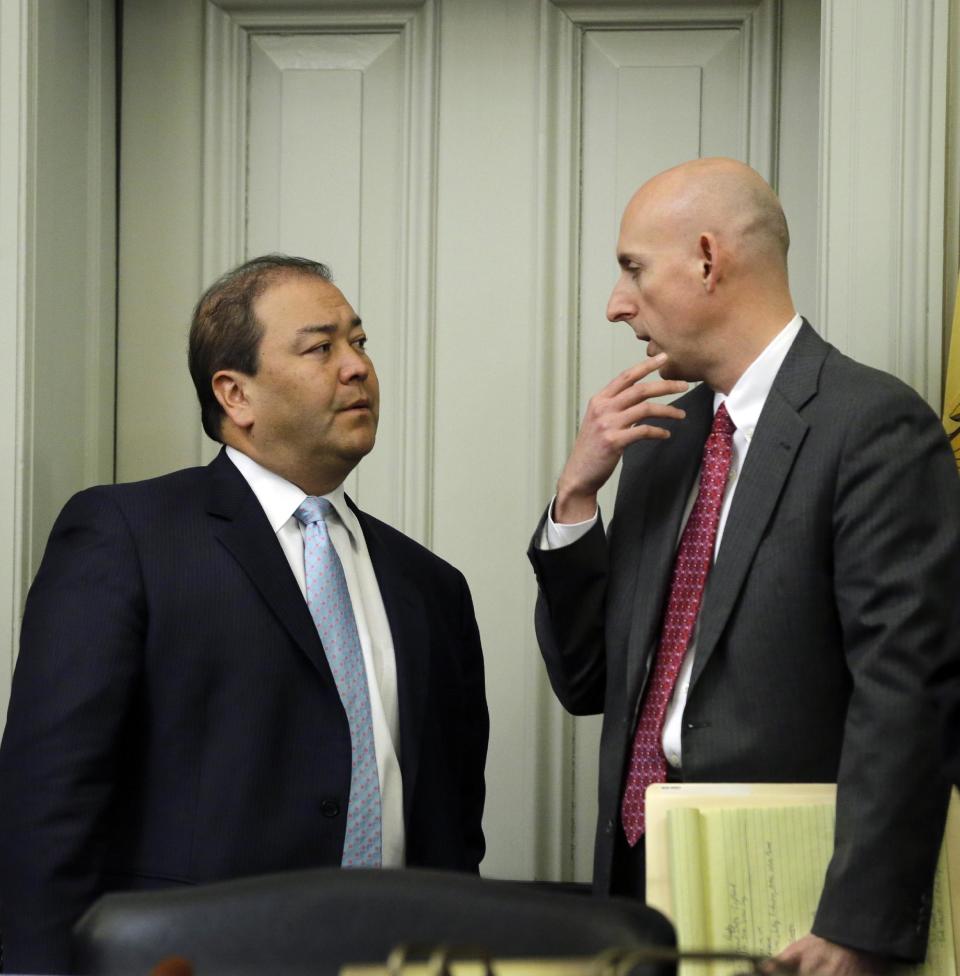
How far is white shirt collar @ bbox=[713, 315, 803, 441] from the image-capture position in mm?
2201

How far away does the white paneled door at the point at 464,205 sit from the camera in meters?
3.11

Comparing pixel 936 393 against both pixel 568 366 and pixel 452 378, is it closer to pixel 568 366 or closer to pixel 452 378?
pixel 568 366

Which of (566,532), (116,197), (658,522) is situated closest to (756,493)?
(658,522)

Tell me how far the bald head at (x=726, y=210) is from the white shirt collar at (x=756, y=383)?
0.12 m

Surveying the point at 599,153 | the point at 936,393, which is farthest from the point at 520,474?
the point at 936,393

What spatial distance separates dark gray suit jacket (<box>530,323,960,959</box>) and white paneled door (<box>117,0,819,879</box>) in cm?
89

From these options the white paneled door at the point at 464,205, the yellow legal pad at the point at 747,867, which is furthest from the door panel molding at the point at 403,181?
the yellow legal pad at the point at 747,867

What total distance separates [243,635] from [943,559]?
105cm

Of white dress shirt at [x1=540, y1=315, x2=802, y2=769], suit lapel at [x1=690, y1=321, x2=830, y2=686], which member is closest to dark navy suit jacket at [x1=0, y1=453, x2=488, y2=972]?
white dress shirt at [x1=540, y1=315, x2=802, y2=769]

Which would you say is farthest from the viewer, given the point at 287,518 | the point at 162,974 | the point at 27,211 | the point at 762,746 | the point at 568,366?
the point at 568,366

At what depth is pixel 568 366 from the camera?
313 cm

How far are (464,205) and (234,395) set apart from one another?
0.85 m

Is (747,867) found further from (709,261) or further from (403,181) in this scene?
(403,181)

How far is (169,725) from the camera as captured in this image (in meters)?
2.29
